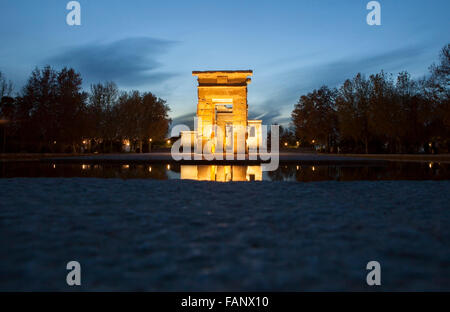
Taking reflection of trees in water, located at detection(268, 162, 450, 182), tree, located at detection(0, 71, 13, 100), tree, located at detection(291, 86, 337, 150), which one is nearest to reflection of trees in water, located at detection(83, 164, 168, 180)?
reflection of trees in water, located at detection(268, 162, 450, 182)

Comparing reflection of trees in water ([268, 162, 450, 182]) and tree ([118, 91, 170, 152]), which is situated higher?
tree ([118, 91, 170, 152])

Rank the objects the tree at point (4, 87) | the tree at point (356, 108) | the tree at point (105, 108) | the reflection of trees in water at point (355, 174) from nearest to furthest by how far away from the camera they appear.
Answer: the reflection of trees in water at point (355, 174)
the tree at point (4, 87)
the tree at point (356, 108)
the tree at point (105, 108)

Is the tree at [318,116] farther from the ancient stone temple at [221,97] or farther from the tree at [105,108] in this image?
the tree at [105,108]

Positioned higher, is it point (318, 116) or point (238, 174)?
point (318, 116)

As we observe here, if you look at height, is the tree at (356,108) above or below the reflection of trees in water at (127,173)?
above

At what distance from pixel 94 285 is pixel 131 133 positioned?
3874cm

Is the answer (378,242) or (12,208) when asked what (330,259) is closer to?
(378,242)

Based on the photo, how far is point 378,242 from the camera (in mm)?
2779

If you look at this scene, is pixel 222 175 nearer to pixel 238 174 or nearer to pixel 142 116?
pixel 238 174

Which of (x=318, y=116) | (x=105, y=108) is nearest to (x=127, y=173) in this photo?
(x=105, y=108)

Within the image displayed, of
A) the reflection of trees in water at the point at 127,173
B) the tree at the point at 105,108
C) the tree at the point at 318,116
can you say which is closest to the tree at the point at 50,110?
the tree at the point at 105,108

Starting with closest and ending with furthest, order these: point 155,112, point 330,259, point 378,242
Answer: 1. point 330,259
2. point 378,242
3. point 155,112

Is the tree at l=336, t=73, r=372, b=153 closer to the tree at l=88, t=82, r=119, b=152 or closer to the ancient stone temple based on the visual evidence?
the ancient stone temple
